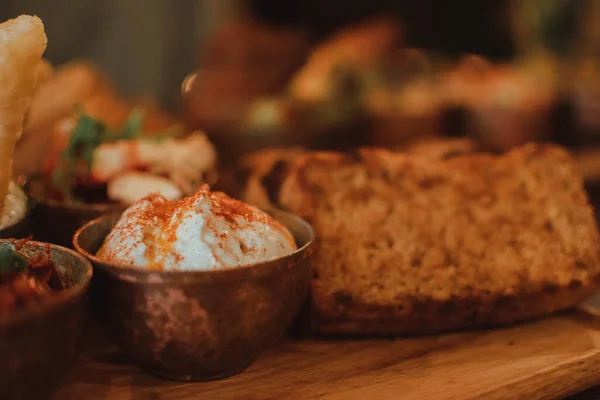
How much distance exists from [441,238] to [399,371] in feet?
1.11

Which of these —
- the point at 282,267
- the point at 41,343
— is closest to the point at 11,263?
the point at 41,343

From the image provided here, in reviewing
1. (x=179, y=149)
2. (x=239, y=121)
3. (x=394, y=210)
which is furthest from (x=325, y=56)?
(x=394, y=210)

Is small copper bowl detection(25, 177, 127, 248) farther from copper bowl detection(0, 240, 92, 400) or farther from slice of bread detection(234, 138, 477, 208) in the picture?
copper bowl detection(0, 240, 92, 400)

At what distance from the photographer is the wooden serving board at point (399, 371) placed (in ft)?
3.89

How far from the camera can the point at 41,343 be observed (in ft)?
3.02

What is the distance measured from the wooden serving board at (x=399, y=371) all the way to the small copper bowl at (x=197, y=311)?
0.05 m

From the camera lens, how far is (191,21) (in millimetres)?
4734

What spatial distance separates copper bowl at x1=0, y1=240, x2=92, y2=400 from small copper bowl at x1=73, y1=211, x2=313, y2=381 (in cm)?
9

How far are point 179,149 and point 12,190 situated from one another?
1.75 ft

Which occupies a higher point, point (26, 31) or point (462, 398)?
point (26, 31)

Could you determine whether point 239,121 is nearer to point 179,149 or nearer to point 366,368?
point 179,149

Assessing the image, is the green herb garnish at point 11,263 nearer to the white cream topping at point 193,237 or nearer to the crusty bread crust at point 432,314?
the white cream topping at point 193,237

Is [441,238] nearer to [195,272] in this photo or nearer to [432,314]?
[432,314]

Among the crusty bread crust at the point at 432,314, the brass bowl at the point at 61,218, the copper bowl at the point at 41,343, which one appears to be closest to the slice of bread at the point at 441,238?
the crusty bread crust at the point at 432,314
